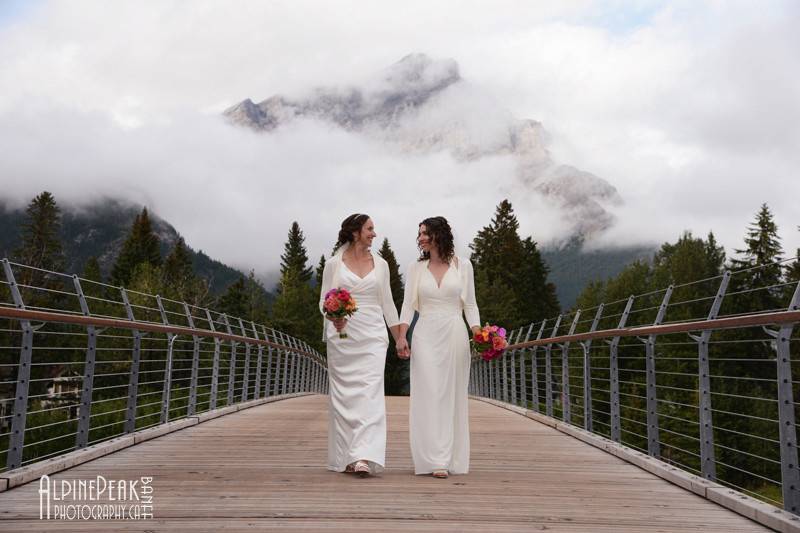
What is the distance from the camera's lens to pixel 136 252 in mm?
92812

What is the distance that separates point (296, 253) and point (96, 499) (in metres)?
97.1

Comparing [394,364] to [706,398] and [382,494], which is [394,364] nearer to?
[706,398]

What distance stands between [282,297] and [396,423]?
71.1m

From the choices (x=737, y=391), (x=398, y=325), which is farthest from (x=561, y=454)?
(x=737, y=391)

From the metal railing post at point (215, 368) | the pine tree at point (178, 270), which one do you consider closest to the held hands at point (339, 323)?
the metal railing post at point (215, 368)

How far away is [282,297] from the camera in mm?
80750

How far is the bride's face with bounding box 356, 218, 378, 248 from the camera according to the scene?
6.28 metres

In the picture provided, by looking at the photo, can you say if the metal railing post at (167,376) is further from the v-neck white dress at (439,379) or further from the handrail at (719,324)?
the handrail at (719,324)

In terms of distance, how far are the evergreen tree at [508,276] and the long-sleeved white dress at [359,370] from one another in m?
53.2

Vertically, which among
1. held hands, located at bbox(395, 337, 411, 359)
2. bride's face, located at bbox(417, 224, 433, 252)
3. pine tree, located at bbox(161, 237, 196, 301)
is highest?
pine tree, located at bbox(161, 237, 196, 301)

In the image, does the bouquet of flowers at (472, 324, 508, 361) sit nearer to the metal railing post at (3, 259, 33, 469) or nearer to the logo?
the logo

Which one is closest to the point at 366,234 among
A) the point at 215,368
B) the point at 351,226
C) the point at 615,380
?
the point at 351,226

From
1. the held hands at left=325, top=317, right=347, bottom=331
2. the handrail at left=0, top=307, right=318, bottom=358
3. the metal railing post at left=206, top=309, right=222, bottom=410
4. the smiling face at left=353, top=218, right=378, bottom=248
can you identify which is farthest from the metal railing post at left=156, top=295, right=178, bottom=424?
the smiling face at left=353, top=218, right=378, bottom=248

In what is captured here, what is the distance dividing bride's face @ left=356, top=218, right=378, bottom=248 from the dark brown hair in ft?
0.08
